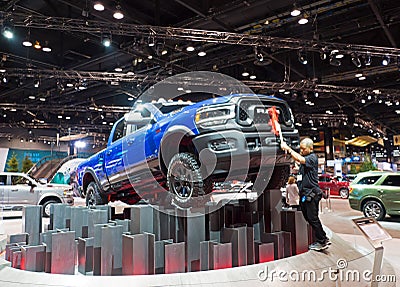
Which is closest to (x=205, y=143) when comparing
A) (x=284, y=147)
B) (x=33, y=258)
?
(x=284, y=147)

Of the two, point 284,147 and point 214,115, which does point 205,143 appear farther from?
point 284,147

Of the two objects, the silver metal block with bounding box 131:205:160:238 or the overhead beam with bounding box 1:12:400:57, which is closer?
the silver metal block with bounding box 131:205:160:238

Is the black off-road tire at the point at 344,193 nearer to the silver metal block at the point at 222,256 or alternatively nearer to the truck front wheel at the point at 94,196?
the truck front wheel at the point at 94,196

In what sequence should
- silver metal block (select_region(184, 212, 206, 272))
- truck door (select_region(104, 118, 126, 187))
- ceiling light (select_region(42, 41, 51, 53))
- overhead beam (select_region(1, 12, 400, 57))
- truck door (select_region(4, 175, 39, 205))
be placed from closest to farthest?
silver metal block (select_region(184, 212, 206, 272)) → truck door (select_region(104, 118, 126, 187)) → overhead beam (select_region(1, 12, 400, 57)) → truck door (select_region(4, 175, 39, 205)) → ceiling light (select_region(42, 41, 51, 53))

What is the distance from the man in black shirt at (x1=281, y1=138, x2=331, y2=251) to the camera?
3736 millimetres

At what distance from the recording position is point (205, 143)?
3541 millimetres

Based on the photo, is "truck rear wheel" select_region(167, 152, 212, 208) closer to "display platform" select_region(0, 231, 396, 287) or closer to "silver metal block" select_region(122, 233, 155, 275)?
"silver metal block" select_region(122, 233, 155, 275)

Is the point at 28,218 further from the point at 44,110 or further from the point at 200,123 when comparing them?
the point at 44,110

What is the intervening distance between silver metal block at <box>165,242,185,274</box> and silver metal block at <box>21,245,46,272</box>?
1.19 metres

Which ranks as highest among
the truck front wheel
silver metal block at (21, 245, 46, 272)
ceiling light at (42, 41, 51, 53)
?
ceiling light at (42, 41, 51, 53)

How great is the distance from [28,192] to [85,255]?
713 centimetres

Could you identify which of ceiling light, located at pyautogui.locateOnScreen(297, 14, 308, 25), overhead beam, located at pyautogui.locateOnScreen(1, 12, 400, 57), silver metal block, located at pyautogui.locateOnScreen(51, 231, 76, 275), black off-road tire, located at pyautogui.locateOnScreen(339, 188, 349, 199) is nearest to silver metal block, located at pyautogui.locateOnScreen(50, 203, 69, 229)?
silver metal block, located at pyautogui.locateOnScreen(51, 231, 76, 275)

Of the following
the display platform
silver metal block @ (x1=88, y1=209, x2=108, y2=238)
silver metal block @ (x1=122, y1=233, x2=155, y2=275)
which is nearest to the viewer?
the display platform

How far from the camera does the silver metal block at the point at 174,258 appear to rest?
3.12 m
